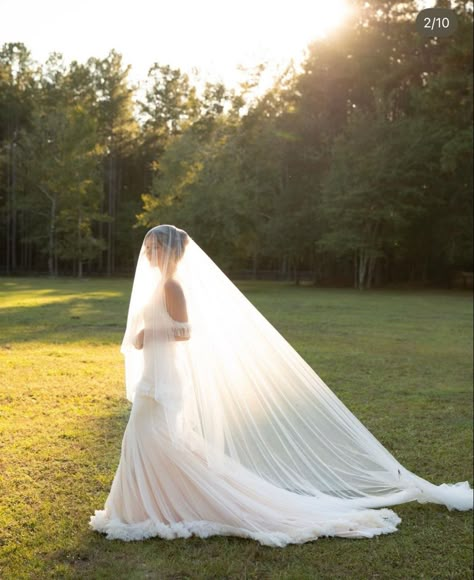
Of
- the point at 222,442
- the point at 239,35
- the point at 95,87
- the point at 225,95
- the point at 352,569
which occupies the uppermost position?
the point at 225,95

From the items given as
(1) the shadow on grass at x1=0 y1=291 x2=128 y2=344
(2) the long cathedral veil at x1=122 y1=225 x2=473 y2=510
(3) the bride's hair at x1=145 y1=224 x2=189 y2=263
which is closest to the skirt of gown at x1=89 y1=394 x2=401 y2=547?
(2) the long cathedral veil at x1=122 y1=225 x2=473 y2=510

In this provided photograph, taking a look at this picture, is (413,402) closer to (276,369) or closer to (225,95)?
(276,369)

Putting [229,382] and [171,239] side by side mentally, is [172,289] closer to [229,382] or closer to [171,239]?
[171,239]

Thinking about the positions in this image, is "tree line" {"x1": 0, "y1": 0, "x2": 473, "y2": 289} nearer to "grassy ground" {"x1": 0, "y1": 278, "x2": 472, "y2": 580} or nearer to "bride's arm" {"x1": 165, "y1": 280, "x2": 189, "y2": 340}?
"grassy ground" {"x1": 0, "y1": 278, "x2": 472, "y2": 580}

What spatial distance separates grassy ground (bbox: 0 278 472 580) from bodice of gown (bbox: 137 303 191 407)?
2.65 feet

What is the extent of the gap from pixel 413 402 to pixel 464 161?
28.8 meters

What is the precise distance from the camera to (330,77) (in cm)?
4072

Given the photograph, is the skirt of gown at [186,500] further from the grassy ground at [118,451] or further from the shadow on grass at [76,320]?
the shadow on grass at [76,320]

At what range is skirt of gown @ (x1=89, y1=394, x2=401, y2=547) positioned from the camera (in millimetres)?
3988

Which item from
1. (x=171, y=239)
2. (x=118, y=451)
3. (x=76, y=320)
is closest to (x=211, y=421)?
(x=171, y=239)

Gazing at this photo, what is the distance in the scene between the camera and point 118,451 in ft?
18.7

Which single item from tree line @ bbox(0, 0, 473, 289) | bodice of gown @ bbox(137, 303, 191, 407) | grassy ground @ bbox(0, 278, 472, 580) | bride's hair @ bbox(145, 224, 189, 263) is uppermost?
tree line @ bbox(0, 0, 473, 289)

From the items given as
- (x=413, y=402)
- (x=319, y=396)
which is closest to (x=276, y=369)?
(x=319, y=396)

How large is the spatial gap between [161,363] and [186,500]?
2.78 ft
